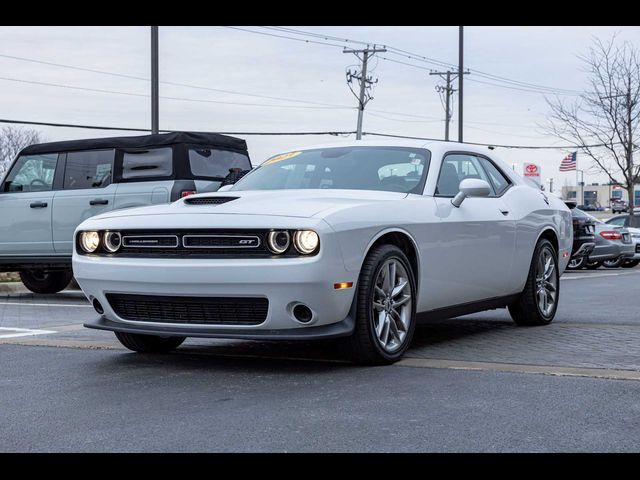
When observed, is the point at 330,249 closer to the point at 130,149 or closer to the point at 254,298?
the point at 254,298

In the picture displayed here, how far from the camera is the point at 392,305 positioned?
21.4 feet

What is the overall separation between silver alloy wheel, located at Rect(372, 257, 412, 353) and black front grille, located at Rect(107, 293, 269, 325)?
79cm

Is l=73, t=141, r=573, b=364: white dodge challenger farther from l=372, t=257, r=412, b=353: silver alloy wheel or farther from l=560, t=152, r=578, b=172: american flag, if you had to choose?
l=560, t=152, r=578, b=172: american flag

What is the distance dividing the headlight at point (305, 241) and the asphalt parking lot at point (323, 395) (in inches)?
30.2

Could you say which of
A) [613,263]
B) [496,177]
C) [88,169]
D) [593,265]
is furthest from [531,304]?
[613,263]

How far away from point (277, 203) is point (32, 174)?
7979 millimetres

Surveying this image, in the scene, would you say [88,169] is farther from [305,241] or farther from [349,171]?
[305,241]

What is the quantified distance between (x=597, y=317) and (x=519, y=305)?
1498 mm

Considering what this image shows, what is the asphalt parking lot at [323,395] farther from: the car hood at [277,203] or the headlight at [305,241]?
the car hood at [277,203]

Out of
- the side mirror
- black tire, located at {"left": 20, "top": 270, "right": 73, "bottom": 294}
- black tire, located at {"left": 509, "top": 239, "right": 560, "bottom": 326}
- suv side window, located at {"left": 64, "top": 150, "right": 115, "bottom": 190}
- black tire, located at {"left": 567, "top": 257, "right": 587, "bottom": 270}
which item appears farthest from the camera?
black tire, located at {"left": 567, "top": 257, "right": 587, "bottom": 270}

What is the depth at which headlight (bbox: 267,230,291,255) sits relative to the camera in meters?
5.92

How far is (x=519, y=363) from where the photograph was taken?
6.54 metres

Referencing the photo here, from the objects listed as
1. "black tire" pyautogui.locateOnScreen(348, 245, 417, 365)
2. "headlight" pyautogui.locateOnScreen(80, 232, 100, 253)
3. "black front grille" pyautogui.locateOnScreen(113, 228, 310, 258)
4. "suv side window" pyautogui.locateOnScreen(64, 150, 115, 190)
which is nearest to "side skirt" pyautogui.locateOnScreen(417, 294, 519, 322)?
"black tire" pyautogui.locateOnScreen(348, 245, 417, 365)
